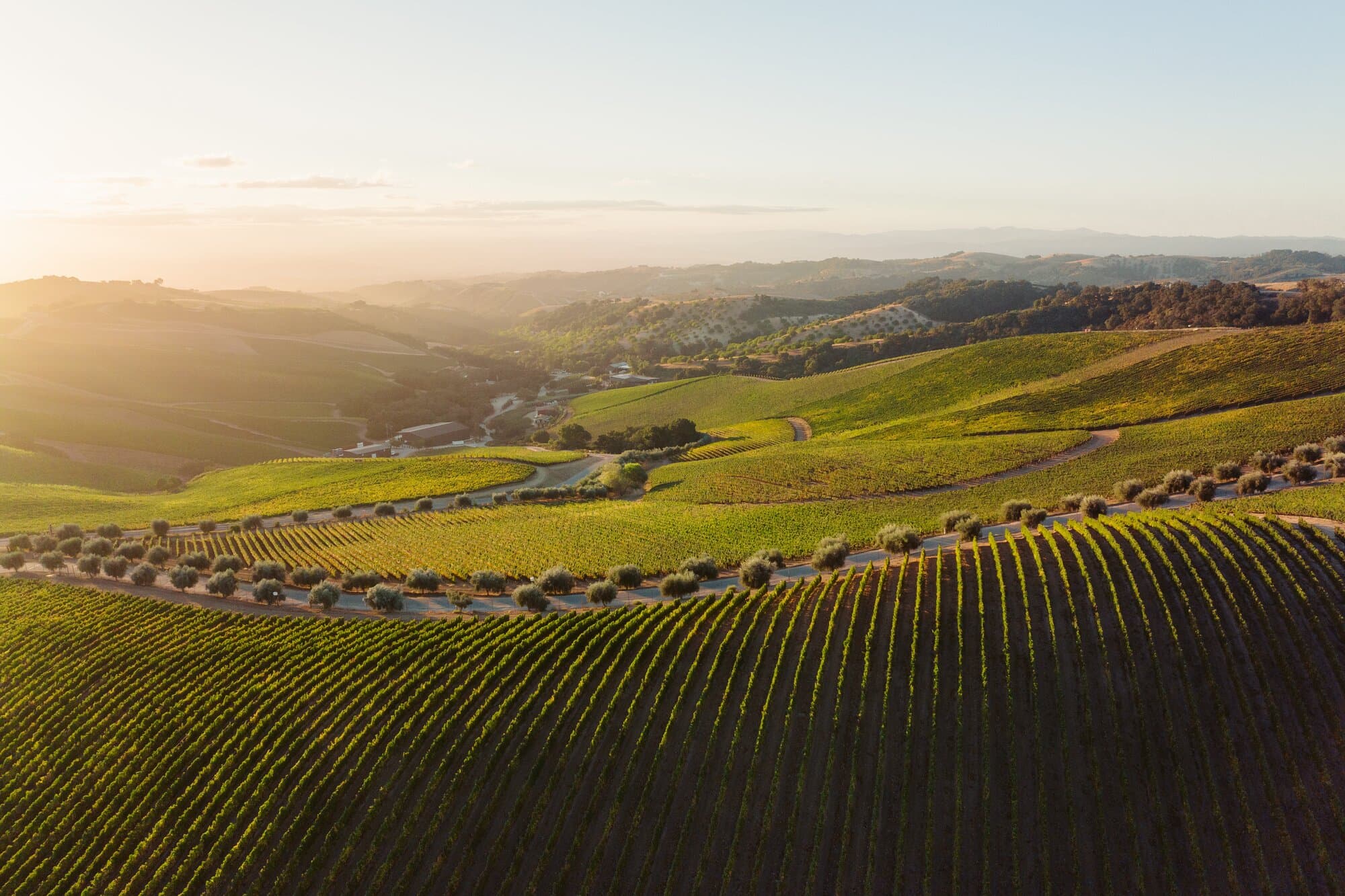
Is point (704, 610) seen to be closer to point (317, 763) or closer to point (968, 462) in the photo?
point (317, 763)

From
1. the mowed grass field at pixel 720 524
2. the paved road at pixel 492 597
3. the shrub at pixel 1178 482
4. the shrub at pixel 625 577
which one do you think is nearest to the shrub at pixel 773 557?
the paved road at pixel 492 597

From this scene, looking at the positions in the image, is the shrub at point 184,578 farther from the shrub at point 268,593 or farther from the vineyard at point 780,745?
the vineyard at point 780,745

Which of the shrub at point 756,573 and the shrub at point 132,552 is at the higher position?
the shrub at point 756,573

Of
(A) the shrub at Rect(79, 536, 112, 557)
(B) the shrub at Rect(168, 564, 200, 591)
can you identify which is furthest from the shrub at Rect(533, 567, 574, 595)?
(A) the shrub at Rect(79, 536, 112, 557)

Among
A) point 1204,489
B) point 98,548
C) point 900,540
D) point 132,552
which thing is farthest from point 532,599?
point 1204,489

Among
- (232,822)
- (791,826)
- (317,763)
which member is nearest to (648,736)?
(791,826)

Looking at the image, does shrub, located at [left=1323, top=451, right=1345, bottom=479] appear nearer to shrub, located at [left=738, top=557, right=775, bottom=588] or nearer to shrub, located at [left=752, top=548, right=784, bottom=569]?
shrub, located at [left=752, top=548, right=784, bottom=569]
